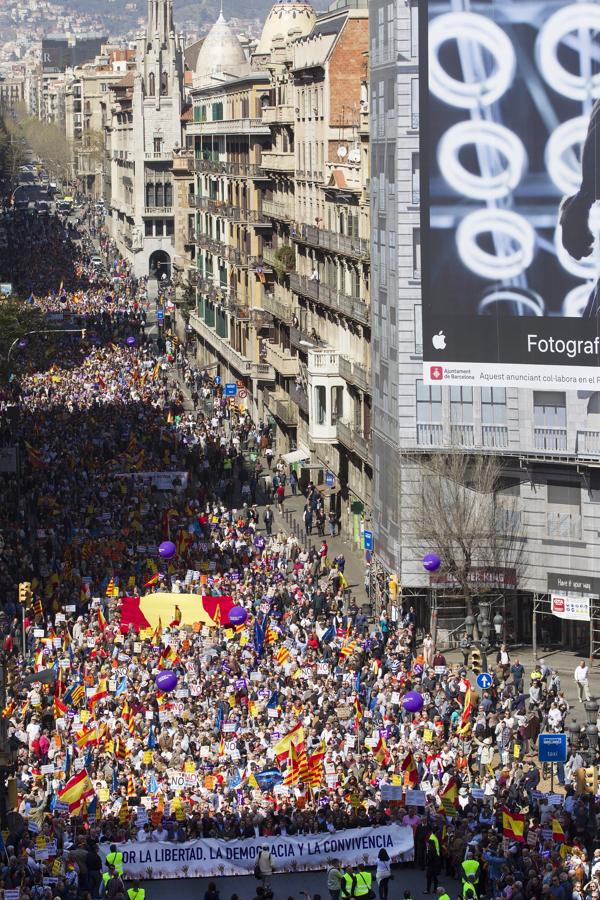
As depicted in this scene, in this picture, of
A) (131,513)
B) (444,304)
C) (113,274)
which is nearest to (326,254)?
(131,513)

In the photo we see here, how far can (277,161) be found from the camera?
89.1 meters

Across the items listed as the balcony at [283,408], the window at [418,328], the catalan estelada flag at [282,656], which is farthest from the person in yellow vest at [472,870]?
the balcony at [283,408]

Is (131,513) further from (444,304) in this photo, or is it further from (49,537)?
(444,304)

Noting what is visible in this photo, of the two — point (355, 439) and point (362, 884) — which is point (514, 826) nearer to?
point (362, 884)

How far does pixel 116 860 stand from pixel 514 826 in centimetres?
656

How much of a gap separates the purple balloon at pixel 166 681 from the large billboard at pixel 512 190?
37.1 ft

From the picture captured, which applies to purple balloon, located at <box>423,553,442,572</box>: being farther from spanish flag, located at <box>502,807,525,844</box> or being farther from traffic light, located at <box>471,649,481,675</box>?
spanish flag, located at <box>502,807,525,844</box>

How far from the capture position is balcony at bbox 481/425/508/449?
52719 mm

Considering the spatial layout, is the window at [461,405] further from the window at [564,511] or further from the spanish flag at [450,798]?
the spanish flag at [450,798]

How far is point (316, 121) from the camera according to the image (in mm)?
79562

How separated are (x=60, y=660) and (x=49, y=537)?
54.1 feet

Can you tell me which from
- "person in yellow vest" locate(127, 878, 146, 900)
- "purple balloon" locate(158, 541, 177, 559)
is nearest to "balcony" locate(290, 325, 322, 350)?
"purple balloon" locate(158, 541, 177, 559)

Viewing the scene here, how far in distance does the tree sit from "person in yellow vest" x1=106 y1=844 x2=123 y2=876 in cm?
1868

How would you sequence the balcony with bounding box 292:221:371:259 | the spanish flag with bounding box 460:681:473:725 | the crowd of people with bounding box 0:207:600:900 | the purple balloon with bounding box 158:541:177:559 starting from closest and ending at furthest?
the crowd of people with bounding box 0:207:600:900 < the spanish flag with bounding box 460:681:473:725 < the purple balloon with bounding box 158:541:177:559 < the balcony with bounding box 292:221:371:259
